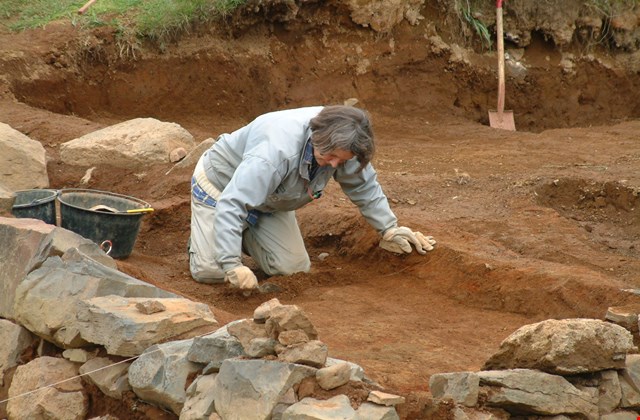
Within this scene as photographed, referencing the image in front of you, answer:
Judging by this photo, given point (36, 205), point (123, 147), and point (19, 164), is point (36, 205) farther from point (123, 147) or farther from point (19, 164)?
point (123, 147)

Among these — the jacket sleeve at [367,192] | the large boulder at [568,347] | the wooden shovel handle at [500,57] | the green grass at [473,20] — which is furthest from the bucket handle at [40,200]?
the green grass at [473,20]

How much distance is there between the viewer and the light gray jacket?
520cm

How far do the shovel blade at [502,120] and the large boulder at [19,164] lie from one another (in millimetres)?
6174

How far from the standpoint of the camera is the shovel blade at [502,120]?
11742 mm

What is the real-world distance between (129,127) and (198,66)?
2578mm

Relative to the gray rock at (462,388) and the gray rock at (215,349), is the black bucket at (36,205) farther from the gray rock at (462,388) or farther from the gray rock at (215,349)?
the gray rock at (462,388)

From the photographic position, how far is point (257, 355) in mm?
3895

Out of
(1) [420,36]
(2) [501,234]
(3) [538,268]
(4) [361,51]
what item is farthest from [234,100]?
(3) [538,268]

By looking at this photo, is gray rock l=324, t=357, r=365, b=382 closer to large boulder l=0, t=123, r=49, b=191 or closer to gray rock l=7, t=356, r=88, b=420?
gray rock l=7, t=356, r=88, b=420

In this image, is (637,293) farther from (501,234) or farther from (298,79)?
(298,79)

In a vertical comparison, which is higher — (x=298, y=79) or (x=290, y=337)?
(x=290, y=337)

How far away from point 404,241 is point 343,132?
123 cm

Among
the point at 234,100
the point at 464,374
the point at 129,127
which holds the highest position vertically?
the point at 464,374

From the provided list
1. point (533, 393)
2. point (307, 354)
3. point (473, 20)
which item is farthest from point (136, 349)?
point (473, 20)
